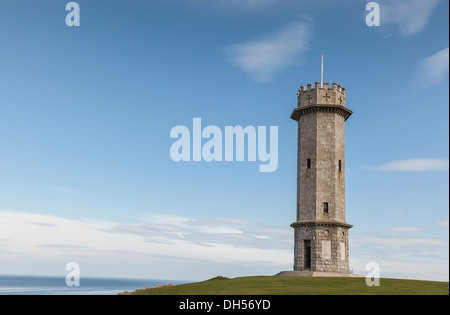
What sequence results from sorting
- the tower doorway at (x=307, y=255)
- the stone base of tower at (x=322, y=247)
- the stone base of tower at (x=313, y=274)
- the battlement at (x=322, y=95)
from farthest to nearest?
the battlement at (x=322, y=95) < the tower doorway at (x=307, y=255) < the stone base of tower at (x=322, y=247) < the stone base of tower at (x=313, y=274)

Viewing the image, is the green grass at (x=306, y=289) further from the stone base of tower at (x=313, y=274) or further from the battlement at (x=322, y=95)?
the battlement at (x=322, y=95)

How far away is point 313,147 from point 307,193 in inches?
187

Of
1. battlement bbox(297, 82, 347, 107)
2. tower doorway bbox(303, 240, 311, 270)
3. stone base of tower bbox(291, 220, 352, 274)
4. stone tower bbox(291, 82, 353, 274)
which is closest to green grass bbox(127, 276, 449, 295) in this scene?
stone base of tower bbox(291, 220, 352, 274)

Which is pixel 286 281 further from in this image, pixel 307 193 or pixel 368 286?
pixel 307 193

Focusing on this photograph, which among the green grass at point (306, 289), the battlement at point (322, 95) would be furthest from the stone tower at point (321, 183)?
the green grass at point (306, 289)

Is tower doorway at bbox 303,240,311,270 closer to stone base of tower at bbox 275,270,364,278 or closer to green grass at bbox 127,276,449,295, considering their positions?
stone base of tower at bbox 275,270,364,278

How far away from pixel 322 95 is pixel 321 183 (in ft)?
30.1

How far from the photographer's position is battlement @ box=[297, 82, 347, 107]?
48.2m

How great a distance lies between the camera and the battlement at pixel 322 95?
48156 millimetres

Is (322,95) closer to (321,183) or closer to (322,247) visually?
(321,183)
